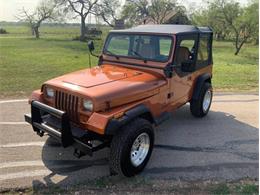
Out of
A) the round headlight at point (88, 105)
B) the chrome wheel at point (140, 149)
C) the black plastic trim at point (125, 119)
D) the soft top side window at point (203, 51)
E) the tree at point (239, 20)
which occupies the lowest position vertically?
the chrome wheel at point (140, 149)

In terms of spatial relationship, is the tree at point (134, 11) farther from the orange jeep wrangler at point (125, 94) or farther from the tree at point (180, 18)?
the orange jeep wrangler at point (125, 94)

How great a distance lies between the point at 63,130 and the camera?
388 centimetres

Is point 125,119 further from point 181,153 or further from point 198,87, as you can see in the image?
point 198,87

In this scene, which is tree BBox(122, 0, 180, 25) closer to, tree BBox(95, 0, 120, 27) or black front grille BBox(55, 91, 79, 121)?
tree BBox(95, 0, 120, 27)

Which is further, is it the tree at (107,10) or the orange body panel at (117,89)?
the tree at (107,10)

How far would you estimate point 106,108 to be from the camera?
400cm

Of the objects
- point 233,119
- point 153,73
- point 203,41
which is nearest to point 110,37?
point 153,73

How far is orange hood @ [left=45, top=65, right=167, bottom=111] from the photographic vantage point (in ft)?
13.3

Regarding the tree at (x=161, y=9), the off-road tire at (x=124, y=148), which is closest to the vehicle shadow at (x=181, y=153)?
the off-road tire at (x=124, y=148)

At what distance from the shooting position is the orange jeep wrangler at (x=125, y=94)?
3.91 m

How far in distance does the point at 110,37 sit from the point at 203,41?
192cm

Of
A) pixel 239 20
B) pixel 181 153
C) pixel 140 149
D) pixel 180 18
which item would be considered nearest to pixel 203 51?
pixel 181 153

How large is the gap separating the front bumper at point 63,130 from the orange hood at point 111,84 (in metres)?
0.37

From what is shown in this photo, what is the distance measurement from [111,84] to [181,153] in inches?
64.0
